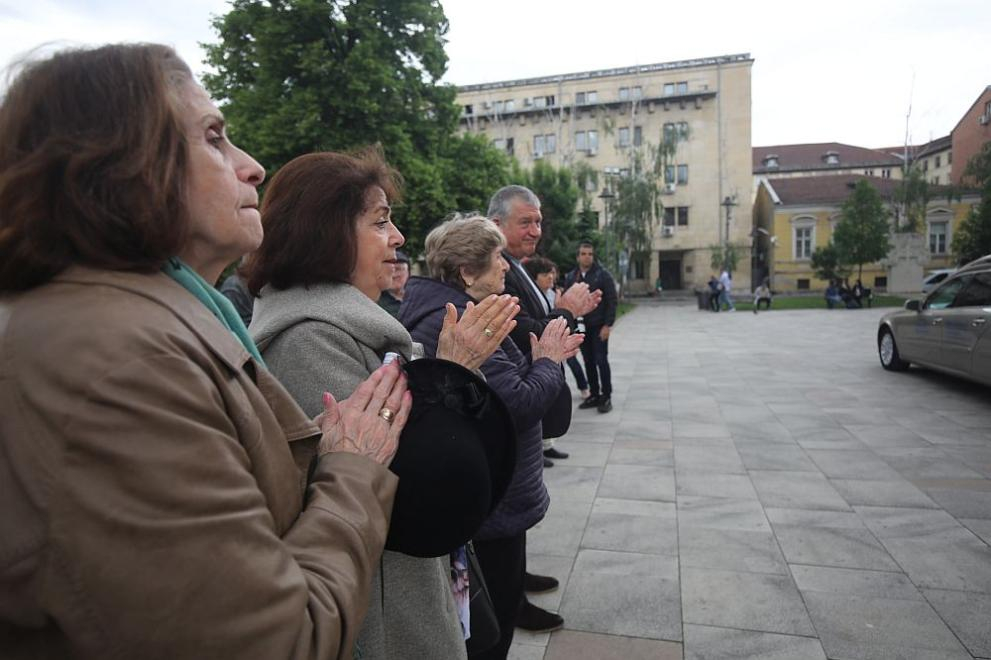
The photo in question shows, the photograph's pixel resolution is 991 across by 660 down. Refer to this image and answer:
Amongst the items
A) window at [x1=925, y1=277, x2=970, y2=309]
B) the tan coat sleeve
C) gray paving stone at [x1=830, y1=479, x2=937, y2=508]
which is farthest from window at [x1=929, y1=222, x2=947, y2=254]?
the tan coat sleeve

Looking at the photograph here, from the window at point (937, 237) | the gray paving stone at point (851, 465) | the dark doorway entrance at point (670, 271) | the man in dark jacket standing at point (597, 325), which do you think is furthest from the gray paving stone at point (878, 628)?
the dark doorway entrance at point (670, 271)

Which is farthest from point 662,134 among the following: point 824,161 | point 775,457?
point 775,457

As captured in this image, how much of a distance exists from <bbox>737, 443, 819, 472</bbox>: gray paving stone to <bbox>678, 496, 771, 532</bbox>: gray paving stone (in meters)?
1.05

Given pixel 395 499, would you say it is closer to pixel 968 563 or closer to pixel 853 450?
pixel 968 563

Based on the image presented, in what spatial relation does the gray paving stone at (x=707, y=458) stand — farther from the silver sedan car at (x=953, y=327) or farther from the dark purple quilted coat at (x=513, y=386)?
the silver sedan car at (x=953, y=327)

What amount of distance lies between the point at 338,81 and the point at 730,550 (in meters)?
18.3

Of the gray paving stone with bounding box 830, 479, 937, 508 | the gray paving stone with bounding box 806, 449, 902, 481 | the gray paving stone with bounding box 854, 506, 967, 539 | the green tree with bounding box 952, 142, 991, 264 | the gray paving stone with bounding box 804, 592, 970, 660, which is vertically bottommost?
the gray paving stone with bounding box 806, 449, 902, 481

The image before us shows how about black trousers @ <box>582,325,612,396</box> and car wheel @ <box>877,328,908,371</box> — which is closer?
black trousers @ <box>582,325,612,396</box>

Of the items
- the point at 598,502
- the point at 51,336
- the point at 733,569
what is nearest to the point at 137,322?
the point at 51,336

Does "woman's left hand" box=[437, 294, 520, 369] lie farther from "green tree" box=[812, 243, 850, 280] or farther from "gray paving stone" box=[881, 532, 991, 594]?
"green tree" box=[812, 243, 850, 280]

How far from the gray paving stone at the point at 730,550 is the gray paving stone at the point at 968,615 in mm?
743

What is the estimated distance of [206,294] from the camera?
1184mm

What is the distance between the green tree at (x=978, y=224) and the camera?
30.7m

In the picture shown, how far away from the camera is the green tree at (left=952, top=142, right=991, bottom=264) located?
30.7 metres
